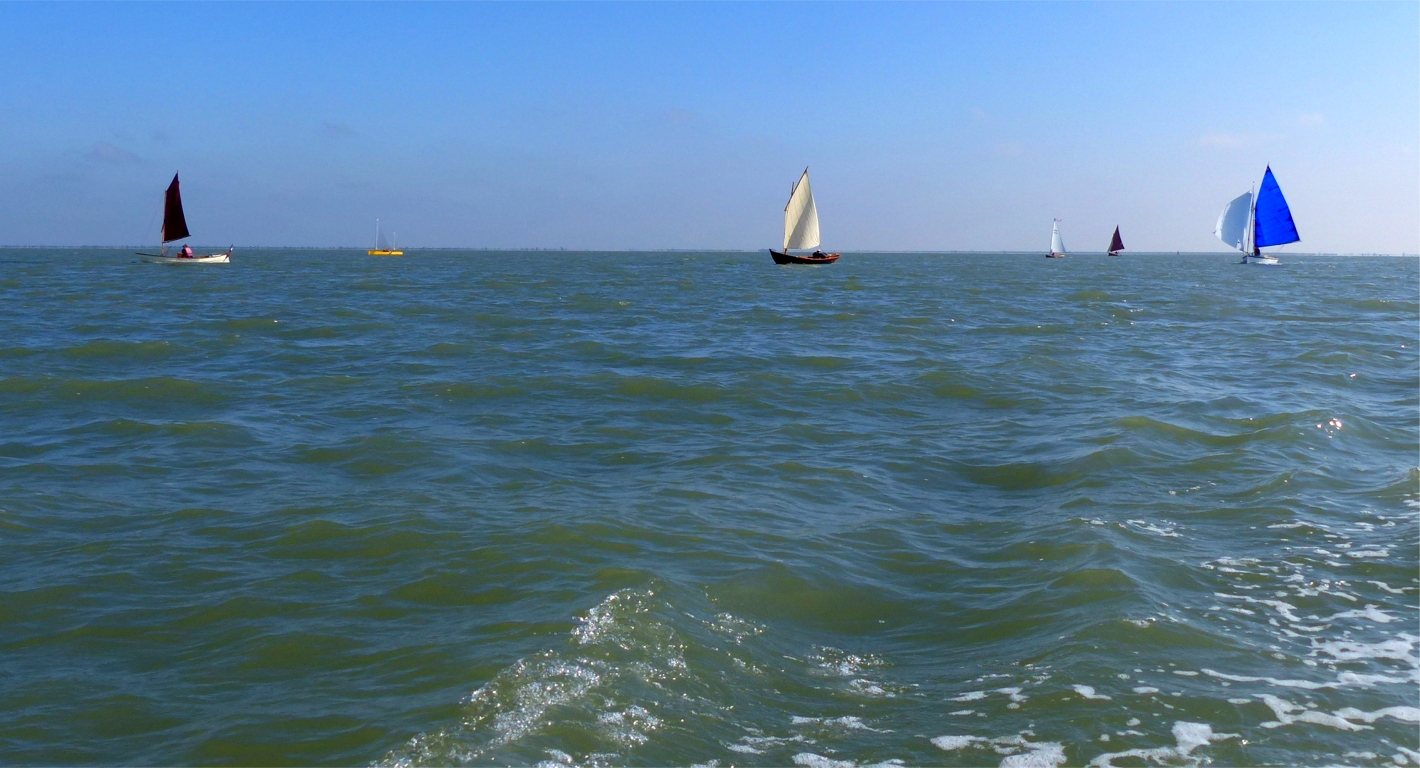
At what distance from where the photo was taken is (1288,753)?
5.16 metres

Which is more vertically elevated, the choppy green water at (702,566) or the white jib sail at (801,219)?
the white jib sail at (801,219)

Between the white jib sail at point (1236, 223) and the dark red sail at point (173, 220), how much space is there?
273ft

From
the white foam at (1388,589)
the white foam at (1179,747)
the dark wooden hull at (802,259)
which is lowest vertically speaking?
the white foam at (1179,747)

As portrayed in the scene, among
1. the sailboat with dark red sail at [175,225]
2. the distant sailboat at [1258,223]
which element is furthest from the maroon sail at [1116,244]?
the sailboat with dark red sail at [175,225]

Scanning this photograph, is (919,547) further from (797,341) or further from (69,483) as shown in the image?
(797,341)

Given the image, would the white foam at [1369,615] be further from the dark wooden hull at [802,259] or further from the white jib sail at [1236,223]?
the white jib sail at [1236,223]

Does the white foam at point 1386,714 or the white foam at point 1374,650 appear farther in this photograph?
the white foam at point 1374,650

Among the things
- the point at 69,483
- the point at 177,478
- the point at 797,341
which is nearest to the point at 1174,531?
the point at 177,478

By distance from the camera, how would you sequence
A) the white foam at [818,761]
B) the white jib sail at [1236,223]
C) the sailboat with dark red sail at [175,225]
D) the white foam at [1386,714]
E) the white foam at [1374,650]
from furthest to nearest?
→ 1. the white jib sail at [1236,223]
2. the sailboat with dark red sail at [175,225]
3. the white foam at [1374,650]
4. the white foam at [1386,714]
5. the white foam at [818,761]

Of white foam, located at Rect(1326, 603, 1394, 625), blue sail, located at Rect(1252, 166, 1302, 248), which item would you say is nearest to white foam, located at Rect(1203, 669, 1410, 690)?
white foam, located at Rect(1326, 603, 1394, 625)

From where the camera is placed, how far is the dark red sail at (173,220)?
64.4 metres

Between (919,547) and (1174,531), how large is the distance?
2.53m

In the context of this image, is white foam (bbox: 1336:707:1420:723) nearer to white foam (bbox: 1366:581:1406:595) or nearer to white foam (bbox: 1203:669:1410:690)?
white foam (bbox: 1203:669:1410:690)

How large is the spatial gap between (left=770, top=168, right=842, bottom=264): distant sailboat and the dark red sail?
4239 cm
